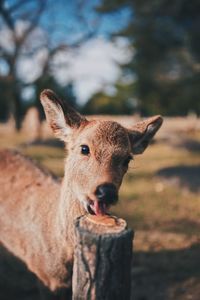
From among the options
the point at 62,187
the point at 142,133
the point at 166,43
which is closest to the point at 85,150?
the point at 62,187

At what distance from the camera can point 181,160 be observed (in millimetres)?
14742

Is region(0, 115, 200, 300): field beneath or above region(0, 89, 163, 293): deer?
beneath

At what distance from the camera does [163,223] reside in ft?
25.4

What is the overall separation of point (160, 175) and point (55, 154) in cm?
511

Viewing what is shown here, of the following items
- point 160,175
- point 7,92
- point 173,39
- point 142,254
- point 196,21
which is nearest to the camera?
point 142,254

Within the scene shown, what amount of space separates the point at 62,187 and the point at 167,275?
223 cm

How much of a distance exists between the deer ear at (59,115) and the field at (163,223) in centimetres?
64

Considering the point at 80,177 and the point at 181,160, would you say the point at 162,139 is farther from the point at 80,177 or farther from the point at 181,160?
the point at 80,177

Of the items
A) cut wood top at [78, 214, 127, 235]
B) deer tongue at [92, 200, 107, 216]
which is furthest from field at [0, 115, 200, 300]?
cut wood top at [78, 214, 127, 235]

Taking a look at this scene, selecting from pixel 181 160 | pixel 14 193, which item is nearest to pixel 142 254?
pixel 14 193

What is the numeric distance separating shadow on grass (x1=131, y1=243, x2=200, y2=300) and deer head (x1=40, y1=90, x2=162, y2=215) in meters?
1.74

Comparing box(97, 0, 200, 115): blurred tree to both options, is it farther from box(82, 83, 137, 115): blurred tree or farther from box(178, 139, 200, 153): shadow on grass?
box(82, 83, 137, 115): blurred tree

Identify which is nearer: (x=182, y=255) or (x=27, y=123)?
(x=182, y=255)

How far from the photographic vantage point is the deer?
3.33 meters
